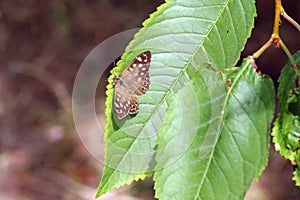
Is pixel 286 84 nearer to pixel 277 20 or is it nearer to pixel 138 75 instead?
pixel 277 20

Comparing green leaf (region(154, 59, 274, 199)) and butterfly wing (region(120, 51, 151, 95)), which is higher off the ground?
butterfly wing (region(120, 51, 151, 95))

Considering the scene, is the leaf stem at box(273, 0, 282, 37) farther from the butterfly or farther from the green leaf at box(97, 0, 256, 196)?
the butterfly

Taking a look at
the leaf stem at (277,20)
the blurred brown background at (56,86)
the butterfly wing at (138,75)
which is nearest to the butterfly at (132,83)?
the butterfly wing at (138,75)

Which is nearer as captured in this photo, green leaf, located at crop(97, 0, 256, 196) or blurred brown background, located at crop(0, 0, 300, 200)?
green leaf, located at crop(97, 0, 256, 196)

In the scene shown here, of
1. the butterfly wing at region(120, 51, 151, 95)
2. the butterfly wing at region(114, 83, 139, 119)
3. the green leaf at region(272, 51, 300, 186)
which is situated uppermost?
the butterfly wing at region(120, 51, 151, 95)

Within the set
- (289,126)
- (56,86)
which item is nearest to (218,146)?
(289,126)

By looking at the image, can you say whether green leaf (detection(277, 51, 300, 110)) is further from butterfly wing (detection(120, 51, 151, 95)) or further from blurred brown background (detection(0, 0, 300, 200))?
blurred brown background (detection(0, 0, 300, 200))

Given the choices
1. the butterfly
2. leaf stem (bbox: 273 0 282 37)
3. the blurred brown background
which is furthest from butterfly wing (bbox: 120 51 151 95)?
the blurred brown background
